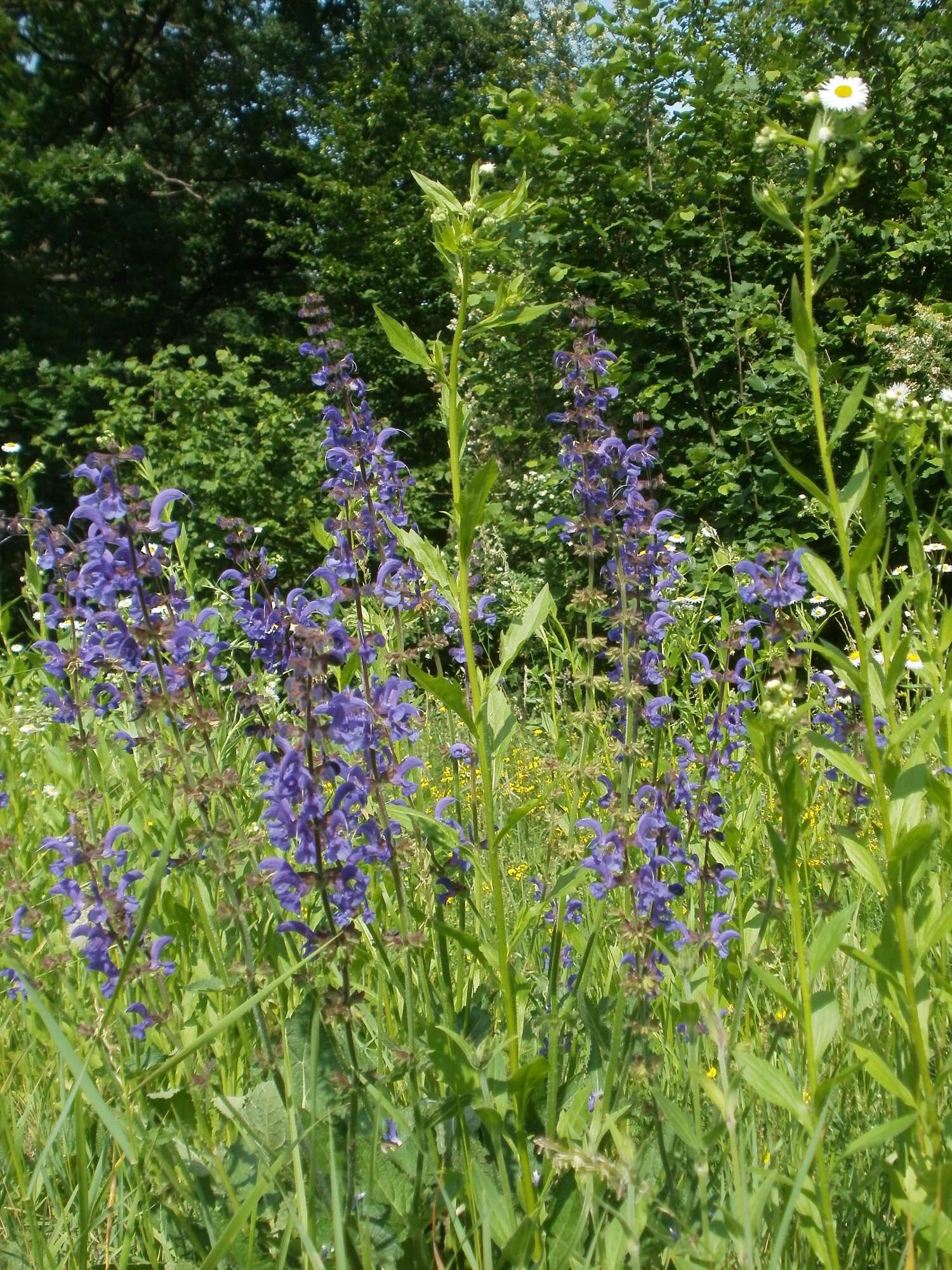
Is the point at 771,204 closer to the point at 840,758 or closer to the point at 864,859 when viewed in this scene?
the point at 840,758

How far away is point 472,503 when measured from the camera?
53.4 inches

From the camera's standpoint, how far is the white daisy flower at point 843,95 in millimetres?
1440

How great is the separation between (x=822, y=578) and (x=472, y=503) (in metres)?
0.47

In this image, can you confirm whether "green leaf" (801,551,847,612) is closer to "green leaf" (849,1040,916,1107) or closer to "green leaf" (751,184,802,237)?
"green leaf" (751,184,802,237)

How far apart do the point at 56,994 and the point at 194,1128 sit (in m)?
0.63

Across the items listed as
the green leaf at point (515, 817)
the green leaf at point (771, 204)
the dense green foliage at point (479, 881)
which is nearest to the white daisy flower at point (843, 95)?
the dense green foliage at point (479, 881)

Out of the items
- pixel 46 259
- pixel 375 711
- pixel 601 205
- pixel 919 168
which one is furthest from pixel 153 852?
pixel 46 259

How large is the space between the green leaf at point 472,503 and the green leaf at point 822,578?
1.41 feet

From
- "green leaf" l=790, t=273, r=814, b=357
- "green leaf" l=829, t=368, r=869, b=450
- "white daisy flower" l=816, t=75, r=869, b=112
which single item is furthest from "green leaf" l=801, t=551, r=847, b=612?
"white daisy flower" l=816, t=75, r=869, b=112

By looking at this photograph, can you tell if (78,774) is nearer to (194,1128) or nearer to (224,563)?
(194,1128)

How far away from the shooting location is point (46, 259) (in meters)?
16.4

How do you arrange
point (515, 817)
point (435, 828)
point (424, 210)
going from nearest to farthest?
point (515, 817), point (435, 828), point (424, 210)

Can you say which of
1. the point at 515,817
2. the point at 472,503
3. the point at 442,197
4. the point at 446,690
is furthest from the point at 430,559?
the point at 442,197

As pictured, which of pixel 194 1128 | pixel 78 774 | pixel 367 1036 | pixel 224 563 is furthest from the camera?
pixel 224 563
